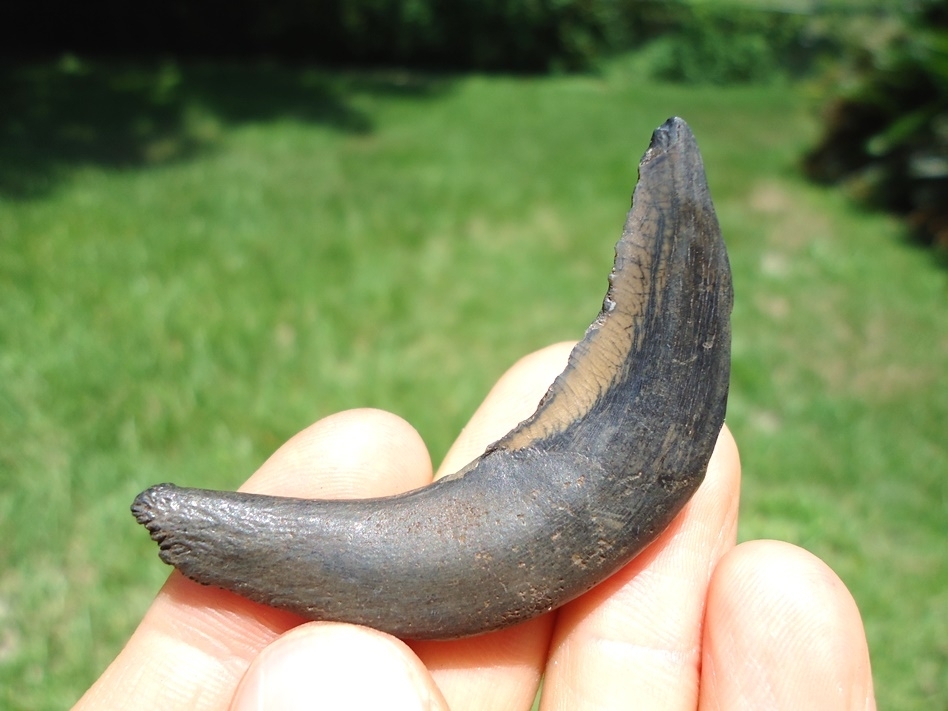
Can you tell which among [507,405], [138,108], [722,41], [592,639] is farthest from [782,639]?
[722,41]

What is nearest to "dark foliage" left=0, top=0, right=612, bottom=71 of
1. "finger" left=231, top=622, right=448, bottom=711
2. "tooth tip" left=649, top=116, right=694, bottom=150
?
"tooth tip" left=649, top=116, right=694, bottom=150

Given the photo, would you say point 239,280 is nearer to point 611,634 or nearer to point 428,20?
point 611,634

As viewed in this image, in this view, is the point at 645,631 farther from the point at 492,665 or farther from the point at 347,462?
the point at 347,462

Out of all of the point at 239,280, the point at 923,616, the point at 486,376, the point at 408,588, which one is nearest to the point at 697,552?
the point at 408,588

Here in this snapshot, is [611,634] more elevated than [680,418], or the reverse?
[680,418]

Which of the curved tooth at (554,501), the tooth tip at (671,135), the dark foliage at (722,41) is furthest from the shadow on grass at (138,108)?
the dark foliage at (722,41)

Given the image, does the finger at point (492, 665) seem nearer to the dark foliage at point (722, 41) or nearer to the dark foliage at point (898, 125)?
the dark foliage at point (898, 125)
